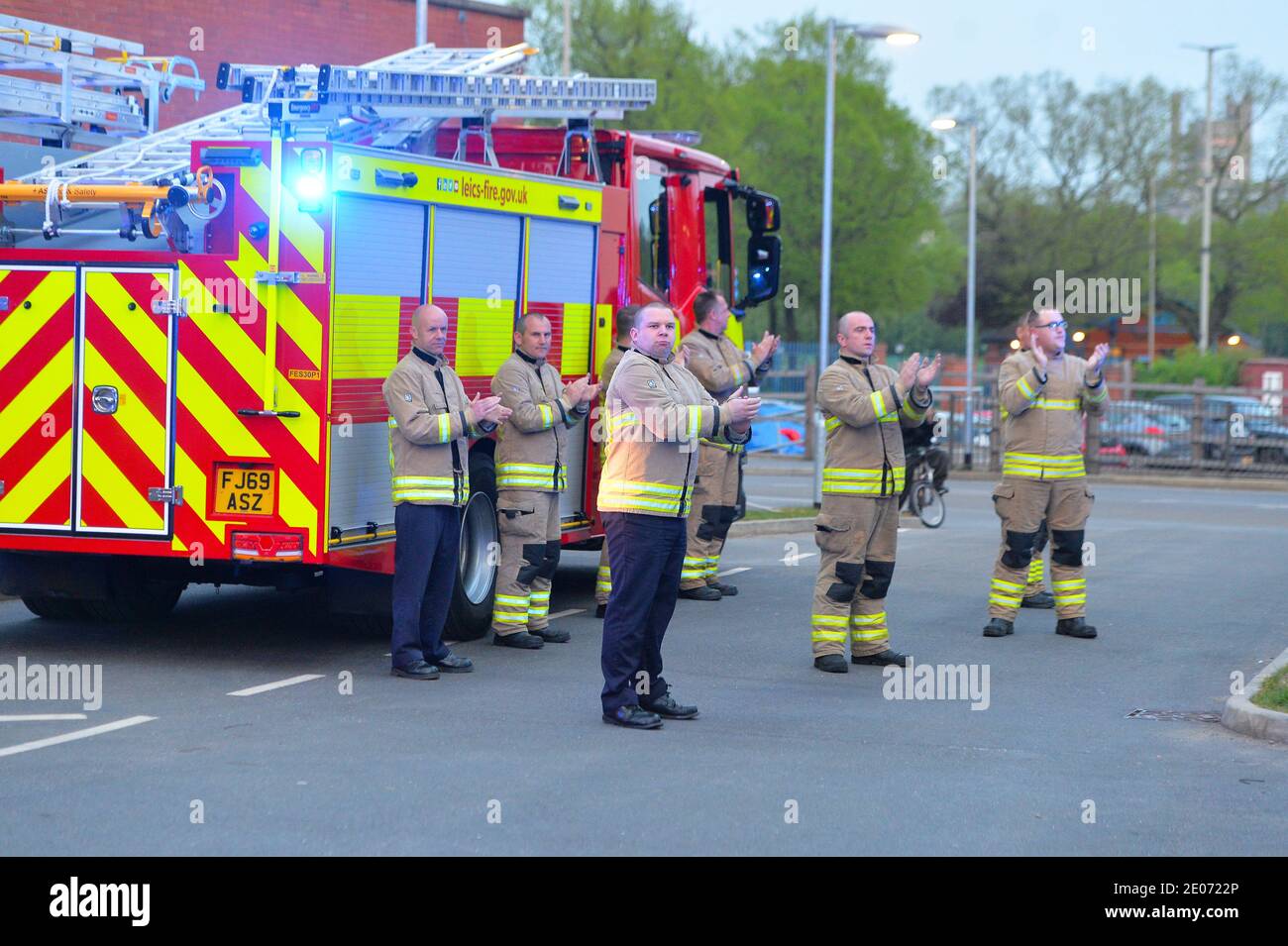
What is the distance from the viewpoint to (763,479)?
3088 centimetres

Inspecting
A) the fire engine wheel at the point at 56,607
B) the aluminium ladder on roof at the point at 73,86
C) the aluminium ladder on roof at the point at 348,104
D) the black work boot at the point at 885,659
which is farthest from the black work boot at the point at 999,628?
the aluminium ladder on roof at the point at 73,86

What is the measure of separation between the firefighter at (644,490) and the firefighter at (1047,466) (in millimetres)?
3804

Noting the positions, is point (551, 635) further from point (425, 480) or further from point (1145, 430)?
point (1145, 430)

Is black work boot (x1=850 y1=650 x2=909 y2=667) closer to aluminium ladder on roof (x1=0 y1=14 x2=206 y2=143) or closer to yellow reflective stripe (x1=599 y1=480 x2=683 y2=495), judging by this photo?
yellow reflective stripe (x1=599 y1=480 x2=683 y2=495)

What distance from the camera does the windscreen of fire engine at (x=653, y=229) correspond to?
44.6ft

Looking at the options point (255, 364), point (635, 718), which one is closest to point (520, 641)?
point (255, 364)

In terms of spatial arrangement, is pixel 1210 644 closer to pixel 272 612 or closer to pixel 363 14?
pixel 272 612

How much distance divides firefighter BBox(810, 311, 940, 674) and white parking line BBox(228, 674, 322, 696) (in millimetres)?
2910

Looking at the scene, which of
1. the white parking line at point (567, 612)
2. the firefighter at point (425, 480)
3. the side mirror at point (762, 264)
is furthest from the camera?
the side mirror at point (762, 264)

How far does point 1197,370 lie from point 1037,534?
134ft

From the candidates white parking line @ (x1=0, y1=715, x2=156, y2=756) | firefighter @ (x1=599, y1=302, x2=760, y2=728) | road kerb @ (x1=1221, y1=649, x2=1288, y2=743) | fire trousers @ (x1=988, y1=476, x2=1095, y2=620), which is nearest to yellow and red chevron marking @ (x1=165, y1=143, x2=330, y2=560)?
white parking line @ (x1=0, y1=715, x2=156, y2=756)

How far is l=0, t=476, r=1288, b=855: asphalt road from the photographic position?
6562 mm

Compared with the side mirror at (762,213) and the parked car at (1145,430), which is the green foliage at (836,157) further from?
the side mirror at (762,213)
